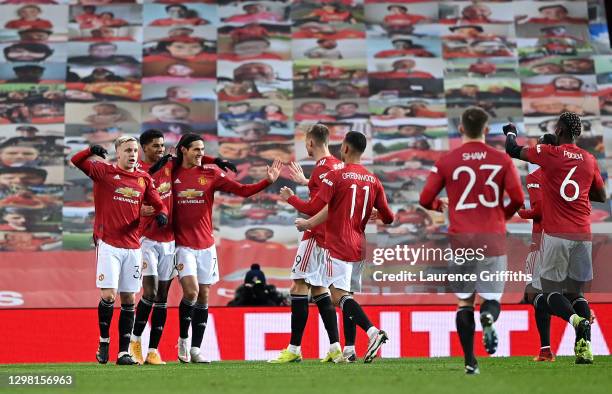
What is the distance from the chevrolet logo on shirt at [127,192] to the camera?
878cm

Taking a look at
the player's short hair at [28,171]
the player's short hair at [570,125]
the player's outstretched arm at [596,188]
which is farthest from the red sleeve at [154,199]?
the player's short hair at [28,171]

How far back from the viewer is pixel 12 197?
1614 cm

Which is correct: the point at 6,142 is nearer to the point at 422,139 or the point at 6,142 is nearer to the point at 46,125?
the point at 46,125

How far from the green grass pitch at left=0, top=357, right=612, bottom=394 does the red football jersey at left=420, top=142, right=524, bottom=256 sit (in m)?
0.99

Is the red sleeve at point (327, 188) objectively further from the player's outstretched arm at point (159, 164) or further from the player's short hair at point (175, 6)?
the player's short hair at point (175, 6)

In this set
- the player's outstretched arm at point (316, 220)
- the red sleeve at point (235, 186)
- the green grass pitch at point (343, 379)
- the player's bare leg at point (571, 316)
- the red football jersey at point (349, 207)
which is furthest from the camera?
the red sleeve at point (235, 186)

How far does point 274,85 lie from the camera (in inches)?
688

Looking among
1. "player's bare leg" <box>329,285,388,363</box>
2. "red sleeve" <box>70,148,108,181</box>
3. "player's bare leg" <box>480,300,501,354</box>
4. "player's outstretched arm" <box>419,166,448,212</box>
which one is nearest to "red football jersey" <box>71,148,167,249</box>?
"red sleeve" <box>70,148,108,181</box>

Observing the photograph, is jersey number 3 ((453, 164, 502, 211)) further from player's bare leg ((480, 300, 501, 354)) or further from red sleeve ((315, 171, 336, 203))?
red sleeve ((315, 171, 336, 203))

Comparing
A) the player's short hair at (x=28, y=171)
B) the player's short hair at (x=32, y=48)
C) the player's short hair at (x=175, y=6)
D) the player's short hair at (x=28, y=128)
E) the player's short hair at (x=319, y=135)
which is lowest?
the player's short hair at (x=28, y=171)

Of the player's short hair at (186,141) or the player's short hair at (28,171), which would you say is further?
the player's short hair at (28,171)

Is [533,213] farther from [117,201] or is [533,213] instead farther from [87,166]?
[87,166]

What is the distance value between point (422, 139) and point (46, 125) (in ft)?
19.9

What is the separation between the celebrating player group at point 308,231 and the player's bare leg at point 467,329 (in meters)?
0.72
